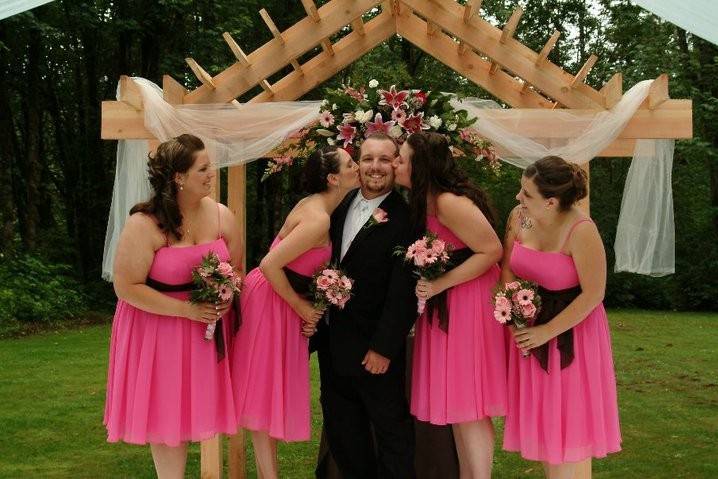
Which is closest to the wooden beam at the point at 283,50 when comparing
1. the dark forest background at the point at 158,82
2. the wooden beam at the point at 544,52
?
the wooden beam at the point at 544,52

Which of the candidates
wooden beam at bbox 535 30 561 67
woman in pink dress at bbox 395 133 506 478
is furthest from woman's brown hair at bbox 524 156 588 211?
wooden beam at bbox 535 30 561 67

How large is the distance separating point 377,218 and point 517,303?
2.57 feet

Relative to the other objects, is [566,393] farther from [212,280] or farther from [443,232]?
[212,280]

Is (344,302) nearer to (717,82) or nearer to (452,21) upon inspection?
(452,21)

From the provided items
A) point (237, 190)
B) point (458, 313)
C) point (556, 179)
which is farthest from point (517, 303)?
point (237, 190)

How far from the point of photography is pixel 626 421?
781cm

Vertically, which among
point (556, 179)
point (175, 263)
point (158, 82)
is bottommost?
point (175, 263)

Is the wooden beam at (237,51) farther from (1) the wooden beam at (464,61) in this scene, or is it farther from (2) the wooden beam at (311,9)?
(1) the wooden beam at (464,61)

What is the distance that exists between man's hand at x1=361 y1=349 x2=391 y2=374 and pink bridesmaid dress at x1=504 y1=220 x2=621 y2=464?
65 centimetres

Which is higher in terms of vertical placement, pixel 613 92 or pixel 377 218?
pixel 613 92

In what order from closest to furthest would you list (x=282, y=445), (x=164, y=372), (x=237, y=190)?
(x=164, y=372) → (x=237, y=190) → (x=282, y=445)

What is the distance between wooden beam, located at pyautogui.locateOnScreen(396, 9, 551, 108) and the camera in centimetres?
617

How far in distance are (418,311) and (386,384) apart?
1.35ft

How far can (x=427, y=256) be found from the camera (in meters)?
3.93
